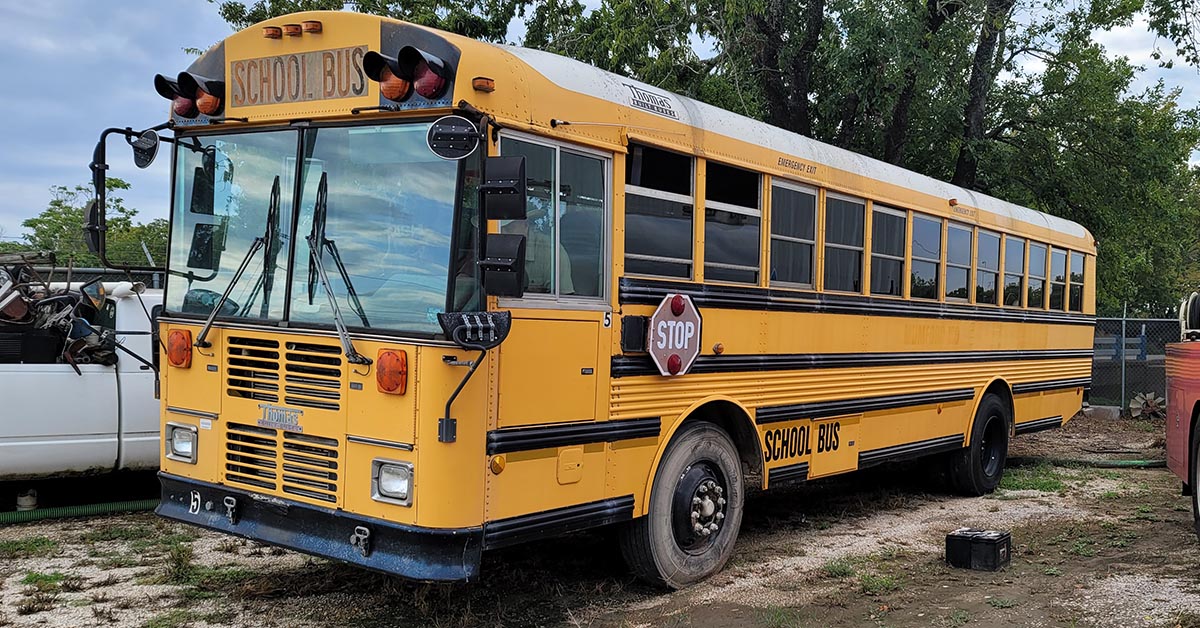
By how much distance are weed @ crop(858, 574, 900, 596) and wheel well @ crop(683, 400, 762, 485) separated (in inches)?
36.1

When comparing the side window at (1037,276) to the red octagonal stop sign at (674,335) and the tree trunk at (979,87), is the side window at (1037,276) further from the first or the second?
the red octagonal stop sign at (674,335)

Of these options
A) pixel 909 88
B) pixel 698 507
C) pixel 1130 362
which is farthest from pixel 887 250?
pixel 1130 362

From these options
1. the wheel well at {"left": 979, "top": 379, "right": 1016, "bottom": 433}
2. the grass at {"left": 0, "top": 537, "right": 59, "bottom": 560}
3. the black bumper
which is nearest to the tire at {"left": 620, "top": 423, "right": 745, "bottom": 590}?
the black bumper

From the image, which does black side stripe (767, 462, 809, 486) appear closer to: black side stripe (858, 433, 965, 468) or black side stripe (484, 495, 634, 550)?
black side stripe (858, 433, 965, 468)

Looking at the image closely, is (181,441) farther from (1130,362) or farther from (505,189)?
(1130,362)

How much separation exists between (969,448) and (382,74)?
682 centimetres

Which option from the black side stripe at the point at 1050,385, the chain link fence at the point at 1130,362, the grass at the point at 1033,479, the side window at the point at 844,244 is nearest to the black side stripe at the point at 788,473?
the side window at the point at 844,244

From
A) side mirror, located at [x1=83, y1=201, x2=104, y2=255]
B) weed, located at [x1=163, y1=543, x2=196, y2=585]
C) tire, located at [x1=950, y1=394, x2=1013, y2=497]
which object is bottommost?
weed, located at [x1=163, y1=543, x2=196, y2=585]

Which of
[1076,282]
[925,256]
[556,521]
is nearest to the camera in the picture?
[556,521]

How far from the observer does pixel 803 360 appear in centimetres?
695

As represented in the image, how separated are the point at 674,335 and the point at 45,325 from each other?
4.62 metres

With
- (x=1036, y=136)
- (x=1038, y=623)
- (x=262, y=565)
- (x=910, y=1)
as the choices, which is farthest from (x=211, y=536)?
(x=1036, y=136)

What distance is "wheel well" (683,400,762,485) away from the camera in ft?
20.5

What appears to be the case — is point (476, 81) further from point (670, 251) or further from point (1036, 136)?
point (1036, 136)
